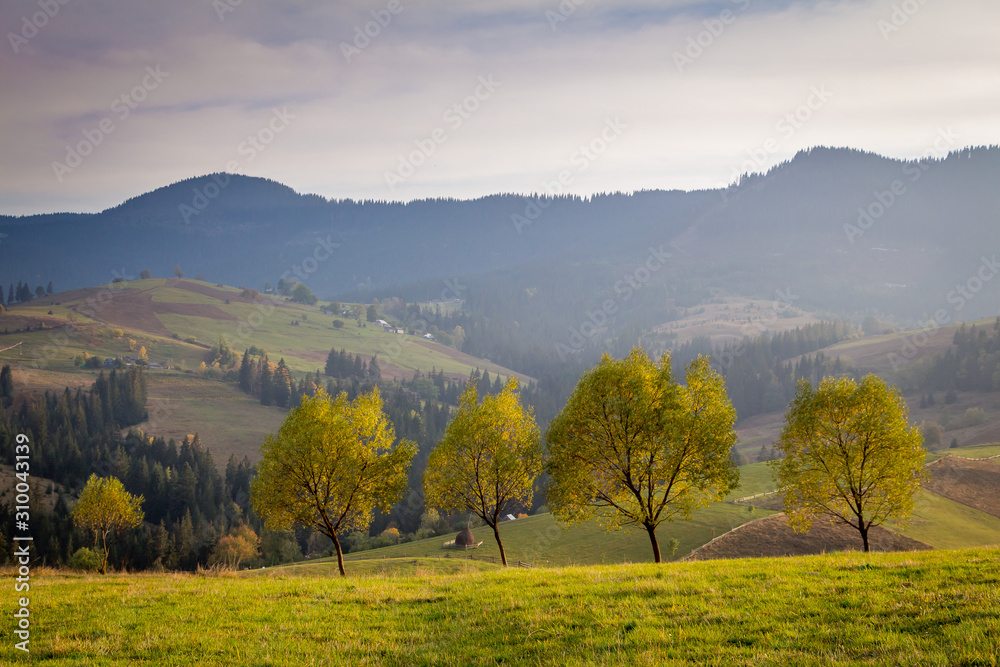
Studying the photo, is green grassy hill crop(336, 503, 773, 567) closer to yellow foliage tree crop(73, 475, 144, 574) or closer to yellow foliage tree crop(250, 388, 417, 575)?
yellow foliage tree crop(73, 475, 144, 574)

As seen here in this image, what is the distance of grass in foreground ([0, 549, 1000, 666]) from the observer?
12.2m

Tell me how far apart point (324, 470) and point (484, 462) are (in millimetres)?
12756

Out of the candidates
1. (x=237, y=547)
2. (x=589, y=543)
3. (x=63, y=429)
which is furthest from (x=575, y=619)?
(x=63, y=429)

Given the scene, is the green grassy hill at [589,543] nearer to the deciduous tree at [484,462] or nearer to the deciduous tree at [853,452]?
the deciduous tree at [484,462]

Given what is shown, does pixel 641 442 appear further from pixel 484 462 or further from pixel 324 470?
pixel 324 470

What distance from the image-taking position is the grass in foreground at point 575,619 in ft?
40.1

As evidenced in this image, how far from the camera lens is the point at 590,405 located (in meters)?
40.8

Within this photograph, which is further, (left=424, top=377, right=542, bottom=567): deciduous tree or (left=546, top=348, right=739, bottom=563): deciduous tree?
(left=424, top=377, right=542, bottom=567): deciduous tree

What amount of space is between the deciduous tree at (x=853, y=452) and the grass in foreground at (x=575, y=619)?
23.9m

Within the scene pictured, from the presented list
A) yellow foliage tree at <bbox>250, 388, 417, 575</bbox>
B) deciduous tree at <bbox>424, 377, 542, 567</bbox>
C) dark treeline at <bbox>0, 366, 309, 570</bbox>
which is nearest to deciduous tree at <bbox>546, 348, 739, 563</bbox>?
deciduous tree at <bbox>424, 377, 542, 567</bbox>

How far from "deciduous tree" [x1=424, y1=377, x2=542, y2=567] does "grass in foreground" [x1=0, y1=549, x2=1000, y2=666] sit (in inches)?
979

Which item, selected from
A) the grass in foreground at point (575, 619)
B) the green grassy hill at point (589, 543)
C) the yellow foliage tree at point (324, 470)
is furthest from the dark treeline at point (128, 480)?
the grass in foreground at point (575, 619)

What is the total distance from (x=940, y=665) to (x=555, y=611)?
28.9ft

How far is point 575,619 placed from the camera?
49.8 ft
